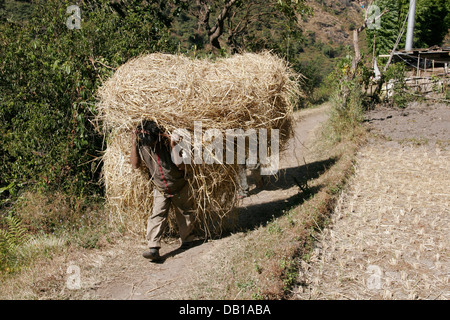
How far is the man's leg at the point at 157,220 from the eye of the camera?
14.9ft

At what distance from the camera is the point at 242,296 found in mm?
3520

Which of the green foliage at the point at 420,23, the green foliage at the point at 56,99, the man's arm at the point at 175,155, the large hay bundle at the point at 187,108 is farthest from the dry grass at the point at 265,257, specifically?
the green foliage at the point at 420,23

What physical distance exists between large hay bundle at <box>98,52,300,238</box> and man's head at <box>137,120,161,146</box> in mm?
78

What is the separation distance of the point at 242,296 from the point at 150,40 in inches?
217

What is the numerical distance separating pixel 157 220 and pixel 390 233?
2.94 m

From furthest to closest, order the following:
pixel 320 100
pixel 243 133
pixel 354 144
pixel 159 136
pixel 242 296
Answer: pixel 320 100
pixel 354 144
pixel 243 133
pixel 159 136
pixel 242 296

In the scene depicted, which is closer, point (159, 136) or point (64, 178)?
point (159, 136)

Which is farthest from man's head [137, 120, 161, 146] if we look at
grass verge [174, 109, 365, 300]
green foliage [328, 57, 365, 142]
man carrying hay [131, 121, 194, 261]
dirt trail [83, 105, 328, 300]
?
green foliage [328, 57, 365, 142]

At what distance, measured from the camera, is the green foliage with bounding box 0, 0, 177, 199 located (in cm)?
582

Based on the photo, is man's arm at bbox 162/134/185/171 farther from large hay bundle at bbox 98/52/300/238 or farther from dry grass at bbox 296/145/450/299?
dry grass at bbox 296/145/450/299

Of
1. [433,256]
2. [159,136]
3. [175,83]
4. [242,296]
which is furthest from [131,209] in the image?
[433,256]

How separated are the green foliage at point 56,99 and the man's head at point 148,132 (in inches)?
57.8

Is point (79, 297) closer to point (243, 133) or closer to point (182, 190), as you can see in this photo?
point (182, 190)

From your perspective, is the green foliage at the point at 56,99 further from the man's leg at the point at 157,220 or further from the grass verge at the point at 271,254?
the grass verge at the point at 271,254
